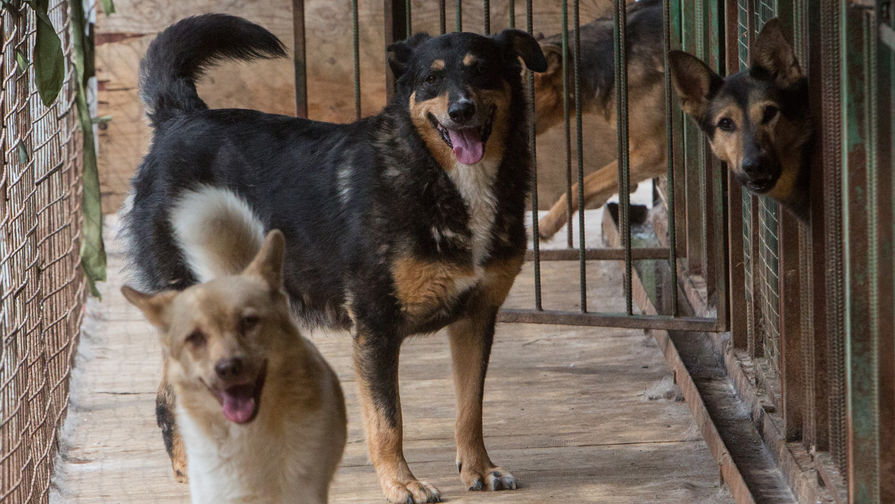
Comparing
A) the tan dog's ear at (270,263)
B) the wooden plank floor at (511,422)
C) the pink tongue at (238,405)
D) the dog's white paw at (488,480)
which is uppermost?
the tan dog's ear at (270,263)

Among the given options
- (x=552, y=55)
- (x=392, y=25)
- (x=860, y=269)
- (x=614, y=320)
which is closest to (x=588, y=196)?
(x=552, y=55)

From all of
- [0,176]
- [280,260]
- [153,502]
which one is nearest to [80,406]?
[153,502]

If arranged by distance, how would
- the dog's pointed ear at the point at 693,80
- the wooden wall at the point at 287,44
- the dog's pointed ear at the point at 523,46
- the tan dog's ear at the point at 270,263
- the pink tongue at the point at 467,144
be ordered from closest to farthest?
1. the tan dog's ear at the point at 270,263
2. the dog's pointed ear at the point at 693,80
3. the pink tongue at the point at 467,144
4. the dog's pointed ear at the point at 523,46
5. the wooden wall at the point at 287,44

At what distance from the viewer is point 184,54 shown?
4082 millimetres

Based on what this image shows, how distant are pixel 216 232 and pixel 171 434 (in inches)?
45.3

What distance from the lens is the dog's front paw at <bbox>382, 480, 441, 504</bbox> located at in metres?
3.63

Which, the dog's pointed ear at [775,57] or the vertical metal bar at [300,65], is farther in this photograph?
the vertical metal bar at [300,65]

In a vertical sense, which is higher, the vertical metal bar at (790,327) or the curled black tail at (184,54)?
the curled black tail at (184,54)

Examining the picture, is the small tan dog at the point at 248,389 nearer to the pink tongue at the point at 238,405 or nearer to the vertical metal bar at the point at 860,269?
the pink tongue at the point at 238,405

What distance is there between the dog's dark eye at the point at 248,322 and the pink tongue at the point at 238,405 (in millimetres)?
127

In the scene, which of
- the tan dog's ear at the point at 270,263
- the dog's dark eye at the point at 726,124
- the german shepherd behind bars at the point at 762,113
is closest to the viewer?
the tan dog's ear at the point at 270,263

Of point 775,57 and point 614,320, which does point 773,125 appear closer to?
point 775,57

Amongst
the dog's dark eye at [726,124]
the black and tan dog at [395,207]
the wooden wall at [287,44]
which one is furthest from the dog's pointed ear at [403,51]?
the wooden wall at [287,44]

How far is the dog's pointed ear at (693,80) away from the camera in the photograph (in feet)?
11.2
